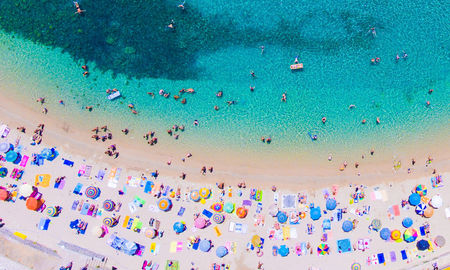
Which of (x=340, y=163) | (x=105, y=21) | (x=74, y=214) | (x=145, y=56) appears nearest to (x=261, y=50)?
(x=145, y=56)

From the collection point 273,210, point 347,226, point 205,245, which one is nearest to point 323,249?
point 347,226

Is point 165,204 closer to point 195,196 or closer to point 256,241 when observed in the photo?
point 195,196

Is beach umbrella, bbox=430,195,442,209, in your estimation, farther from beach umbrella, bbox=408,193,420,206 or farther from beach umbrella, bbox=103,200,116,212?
beach umbrella, bbox=103,200,116,212

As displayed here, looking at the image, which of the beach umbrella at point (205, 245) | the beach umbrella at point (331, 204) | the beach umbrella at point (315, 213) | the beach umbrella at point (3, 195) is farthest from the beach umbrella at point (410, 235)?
the beach umbrella at point (3, 195)

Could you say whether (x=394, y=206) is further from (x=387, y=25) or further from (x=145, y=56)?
(x=145, y=56)

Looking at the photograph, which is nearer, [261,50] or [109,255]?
[109,255]
